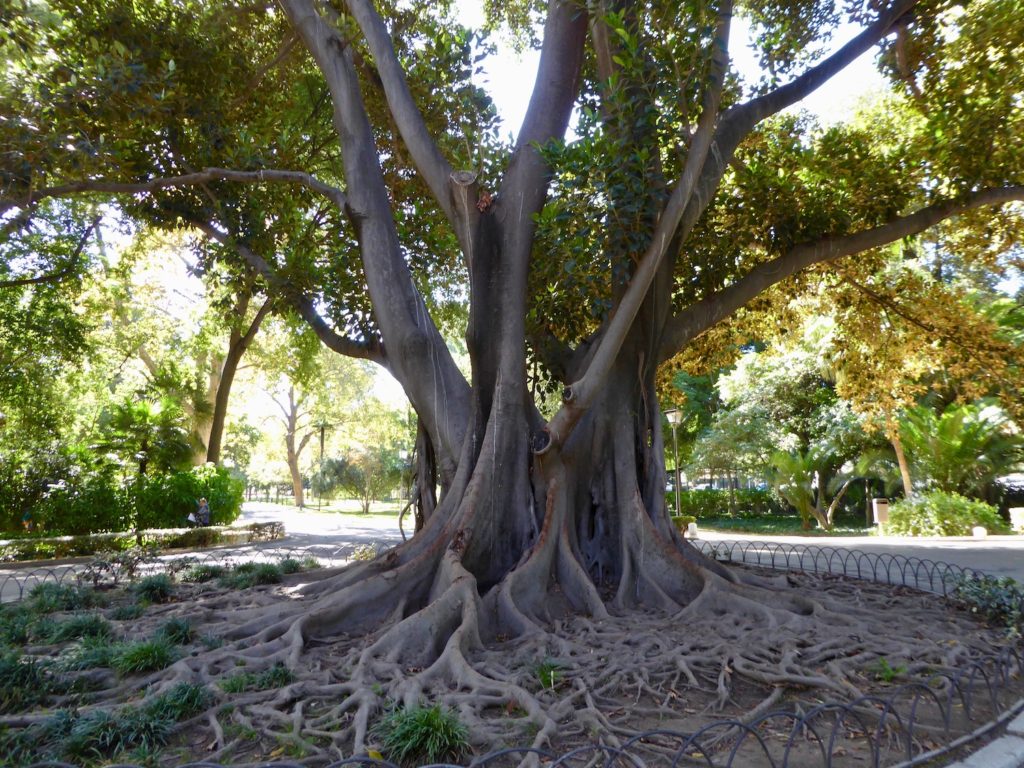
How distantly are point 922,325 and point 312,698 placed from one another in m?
11.1

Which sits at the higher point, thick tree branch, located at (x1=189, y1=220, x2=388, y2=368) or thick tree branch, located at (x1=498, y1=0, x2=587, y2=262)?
thick tree branch, located at (x1=498, y1=0, x2=587, y2=262)

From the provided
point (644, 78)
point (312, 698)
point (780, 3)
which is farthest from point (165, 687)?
point (780, 3)

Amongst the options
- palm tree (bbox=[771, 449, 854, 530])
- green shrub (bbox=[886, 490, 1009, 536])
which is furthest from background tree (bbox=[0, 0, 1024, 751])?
palm tree (bbox=[771, 449, 854, 530])

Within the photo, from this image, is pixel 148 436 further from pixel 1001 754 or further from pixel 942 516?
pixel 942 516

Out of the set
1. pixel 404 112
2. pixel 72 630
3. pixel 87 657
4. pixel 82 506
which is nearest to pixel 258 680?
pixel 87 657

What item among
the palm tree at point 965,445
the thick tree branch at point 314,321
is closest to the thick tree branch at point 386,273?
the thick tree branch at point 314,321

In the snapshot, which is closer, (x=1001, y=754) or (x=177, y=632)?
(x=1001, y=754)

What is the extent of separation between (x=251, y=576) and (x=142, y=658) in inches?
155

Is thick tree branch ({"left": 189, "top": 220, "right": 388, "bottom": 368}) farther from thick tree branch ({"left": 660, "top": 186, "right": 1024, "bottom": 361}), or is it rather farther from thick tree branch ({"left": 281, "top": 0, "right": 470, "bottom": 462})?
thick tree branch ({"left": 660, "top": 186, "right": 1024, "bottom": 361})

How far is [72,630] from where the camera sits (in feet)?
18.9

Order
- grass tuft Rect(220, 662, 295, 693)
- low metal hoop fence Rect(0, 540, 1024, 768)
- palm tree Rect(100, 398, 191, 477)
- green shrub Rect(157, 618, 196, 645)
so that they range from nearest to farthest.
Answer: low metal hoop fence Rect(0, 540, 1024, 768)
grass tuft Rect(220, 662, 295, 693)
green shrub Rect(157, 618, 196, 645)
palm tree Rect(100, 398, 191, 477)

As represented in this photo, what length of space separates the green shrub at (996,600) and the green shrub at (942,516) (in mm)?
11587

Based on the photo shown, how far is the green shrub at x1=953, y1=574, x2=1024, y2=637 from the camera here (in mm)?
6055

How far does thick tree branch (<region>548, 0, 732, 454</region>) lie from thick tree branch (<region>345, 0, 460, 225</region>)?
2.49m
